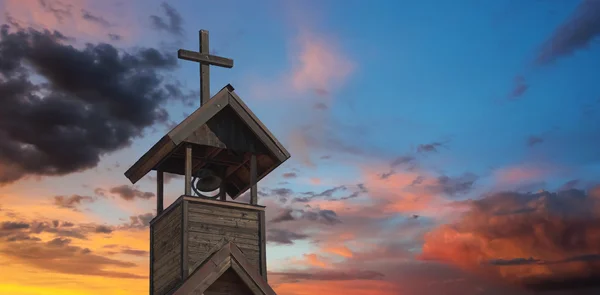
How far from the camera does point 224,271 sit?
2345 centimetres

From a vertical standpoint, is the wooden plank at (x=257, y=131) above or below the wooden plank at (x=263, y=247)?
above

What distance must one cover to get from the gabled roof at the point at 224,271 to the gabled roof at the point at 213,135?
3.15 m

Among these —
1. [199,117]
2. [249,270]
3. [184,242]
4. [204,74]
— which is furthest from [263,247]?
[204,74]

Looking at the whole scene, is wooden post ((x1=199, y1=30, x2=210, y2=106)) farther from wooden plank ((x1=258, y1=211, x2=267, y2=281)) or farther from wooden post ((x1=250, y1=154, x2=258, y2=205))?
wooden plank ((x1=258, y1=211, x2=267, y2=281))

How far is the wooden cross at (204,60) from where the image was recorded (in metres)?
26.2

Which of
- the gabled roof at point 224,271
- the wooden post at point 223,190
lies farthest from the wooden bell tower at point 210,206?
the wooden post at point 223,190

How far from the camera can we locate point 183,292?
22469 mm

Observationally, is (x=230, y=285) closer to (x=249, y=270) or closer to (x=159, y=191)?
(x=249, y=270)

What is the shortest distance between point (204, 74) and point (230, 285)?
645cm

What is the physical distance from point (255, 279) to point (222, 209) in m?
2.09

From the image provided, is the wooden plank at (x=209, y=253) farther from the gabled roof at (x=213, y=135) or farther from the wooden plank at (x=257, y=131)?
the wooden plank at (x=257, y=131)

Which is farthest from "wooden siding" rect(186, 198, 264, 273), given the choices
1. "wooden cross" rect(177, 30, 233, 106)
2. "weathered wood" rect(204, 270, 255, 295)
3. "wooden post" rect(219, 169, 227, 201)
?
"wooden cross" rect(177, 30, 233, 106)

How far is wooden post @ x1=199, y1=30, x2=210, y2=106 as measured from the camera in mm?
26031

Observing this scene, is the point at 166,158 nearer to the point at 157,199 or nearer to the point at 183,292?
the point at 157,199
